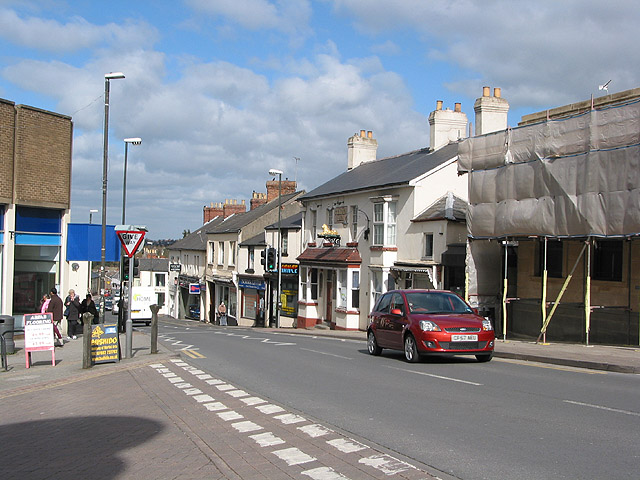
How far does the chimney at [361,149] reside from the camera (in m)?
42.0

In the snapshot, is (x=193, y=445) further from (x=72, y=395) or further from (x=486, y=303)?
(x=486, y=303)

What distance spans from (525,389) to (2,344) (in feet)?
38.0

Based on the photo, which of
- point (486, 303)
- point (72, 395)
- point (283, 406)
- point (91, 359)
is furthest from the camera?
point (486, 303)

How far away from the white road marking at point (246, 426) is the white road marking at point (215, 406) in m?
1.08

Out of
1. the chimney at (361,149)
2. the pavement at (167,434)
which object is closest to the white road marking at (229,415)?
the pavement at (167,434)

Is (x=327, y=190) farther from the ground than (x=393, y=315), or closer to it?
farther from the ground

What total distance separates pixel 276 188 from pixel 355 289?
77.5 feet

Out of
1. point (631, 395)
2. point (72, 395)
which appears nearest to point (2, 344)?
point (72, 395)

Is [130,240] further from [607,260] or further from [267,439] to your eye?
[607,260]

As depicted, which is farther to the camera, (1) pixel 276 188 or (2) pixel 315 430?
(1) pixel 276 188

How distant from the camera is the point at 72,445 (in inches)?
301

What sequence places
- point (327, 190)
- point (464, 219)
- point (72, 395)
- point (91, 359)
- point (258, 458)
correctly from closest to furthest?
point (258, 458) → point (72, 395) → point (91, 359) → point (464, 219) → point (327, 190)

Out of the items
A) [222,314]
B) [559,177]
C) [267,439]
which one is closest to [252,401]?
[267,439]

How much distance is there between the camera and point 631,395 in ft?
32.2
